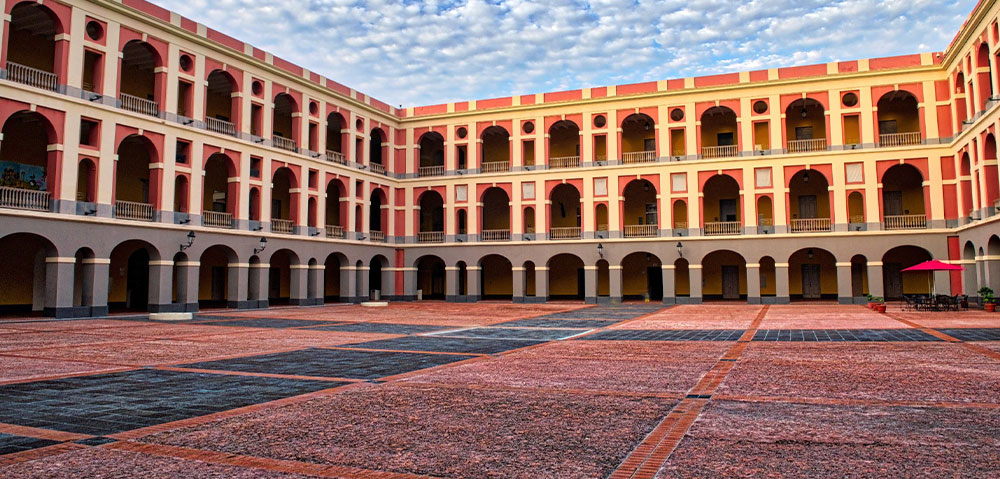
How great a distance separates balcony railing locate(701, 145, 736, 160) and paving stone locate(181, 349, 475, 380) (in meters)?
26.9

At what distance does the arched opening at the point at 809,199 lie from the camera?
35.5 metres

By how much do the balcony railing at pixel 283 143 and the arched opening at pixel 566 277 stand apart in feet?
55.4

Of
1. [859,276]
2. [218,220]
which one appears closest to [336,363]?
[218,220]

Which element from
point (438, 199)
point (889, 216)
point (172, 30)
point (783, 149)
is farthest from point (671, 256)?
point (172, 30)

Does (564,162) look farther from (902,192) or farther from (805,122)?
(902,192)

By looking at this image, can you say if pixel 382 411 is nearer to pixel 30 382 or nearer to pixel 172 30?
pixel 30 382

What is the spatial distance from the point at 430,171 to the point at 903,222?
25.7 m

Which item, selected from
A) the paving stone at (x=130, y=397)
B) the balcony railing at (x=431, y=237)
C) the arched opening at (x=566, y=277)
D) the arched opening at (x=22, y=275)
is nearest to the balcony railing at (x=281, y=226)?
the balcony railing at (x=431, y=237)

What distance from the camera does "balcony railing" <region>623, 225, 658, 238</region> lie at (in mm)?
36469

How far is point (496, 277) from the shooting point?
43.8 meters

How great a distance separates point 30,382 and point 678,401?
8590 millimetres

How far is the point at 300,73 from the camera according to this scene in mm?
33406

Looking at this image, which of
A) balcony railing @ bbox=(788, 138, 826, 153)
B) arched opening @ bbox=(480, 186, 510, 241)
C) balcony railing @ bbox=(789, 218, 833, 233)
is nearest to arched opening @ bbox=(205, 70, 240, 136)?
arched opening @ bbox=(480, 186, 510, 241)

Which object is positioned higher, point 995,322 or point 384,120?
point 384,120
